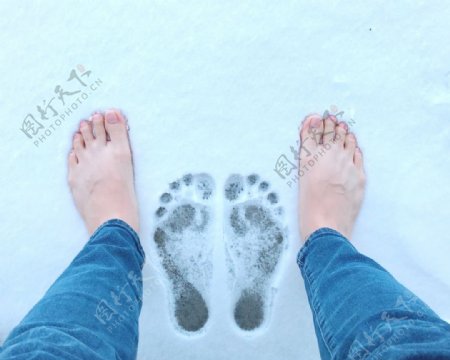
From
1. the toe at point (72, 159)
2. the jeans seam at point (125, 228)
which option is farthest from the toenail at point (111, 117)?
the jeans seam at point (125, 228)

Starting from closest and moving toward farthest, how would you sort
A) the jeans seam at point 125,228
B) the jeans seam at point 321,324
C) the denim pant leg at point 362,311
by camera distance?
the denim pant leg at point 362,311 → the jeans seam at point 321,324 → the jeans seam at point 125,228

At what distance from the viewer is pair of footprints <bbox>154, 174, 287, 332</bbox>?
1015 millimetres

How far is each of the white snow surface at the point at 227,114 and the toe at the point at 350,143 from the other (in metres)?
0.02

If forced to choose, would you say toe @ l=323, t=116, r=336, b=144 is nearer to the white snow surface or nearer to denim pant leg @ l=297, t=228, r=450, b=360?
the white snow surface

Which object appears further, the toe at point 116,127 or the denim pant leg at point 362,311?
the toe at point 116,127

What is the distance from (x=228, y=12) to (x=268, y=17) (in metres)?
0.09

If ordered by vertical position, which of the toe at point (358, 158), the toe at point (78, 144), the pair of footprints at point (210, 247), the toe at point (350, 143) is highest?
the toe at point (78, 144)

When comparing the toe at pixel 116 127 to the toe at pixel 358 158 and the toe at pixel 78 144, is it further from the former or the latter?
the toe at pixel 358 158

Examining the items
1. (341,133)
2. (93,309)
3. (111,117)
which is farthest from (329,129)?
(93,309)

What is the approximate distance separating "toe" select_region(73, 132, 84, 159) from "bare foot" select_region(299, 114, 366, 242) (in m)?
0.49

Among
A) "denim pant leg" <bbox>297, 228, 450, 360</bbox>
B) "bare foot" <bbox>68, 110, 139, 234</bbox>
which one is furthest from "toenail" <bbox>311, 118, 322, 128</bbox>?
"bare foot" <bbox>68, 110, 139, 234</bbox>

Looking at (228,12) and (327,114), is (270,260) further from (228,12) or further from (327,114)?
(228,12)

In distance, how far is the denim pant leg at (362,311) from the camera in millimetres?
654

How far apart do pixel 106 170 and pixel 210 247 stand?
289 mm
